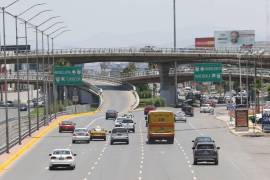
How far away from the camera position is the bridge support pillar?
7667 inches

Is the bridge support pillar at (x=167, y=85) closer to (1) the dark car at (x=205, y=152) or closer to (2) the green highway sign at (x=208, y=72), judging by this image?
(2) the green highway sign at (x=208, y=72)

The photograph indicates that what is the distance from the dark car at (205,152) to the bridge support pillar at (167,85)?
137 m

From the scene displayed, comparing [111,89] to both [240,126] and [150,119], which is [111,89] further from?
[150,119]

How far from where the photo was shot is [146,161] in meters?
59.8

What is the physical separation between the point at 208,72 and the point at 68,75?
22.2 m

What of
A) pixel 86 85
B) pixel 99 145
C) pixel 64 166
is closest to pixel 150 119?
pixel 99 145

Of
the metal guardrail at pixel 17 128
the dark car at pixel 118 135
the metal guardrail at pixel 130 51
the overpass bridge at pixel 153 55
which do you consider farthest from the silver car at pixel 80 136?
the metal guardrail at pixel 130 51

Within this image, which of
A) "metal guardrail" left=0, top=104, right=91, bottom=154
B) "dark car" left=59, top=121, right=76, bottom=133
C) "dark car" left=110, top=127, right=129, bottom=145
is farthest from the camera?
"dark car" left=59, top=121, right=76, bottom=133

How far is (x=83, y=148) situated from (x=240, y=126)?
91.1ft

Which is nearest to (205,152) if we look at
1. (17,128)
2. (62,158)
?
(62,158)

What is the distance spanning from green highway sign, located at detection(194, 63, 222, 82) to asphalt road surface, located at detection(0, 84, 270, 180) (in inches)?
1192

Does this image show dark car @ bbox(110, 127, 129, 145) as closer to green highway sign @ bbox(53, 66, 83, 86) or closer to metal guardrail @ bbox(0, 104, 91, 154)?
metal guardrail @ bbox(0, 104, 91, 154)

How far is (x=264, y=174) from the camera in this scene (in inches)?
1981

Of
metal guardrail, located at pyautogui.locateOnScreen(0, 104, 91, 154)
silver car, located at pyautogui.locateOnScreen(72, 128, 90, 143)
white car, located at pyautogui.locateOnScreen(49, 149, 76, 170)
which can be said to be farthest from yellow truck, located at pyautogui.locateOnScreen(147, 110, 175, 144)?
white car, located at pyautogui.locateOnScreen(49, 149, 76, 170)
